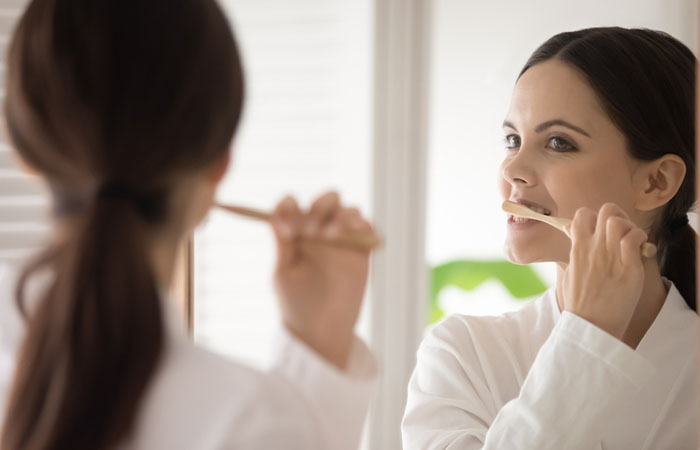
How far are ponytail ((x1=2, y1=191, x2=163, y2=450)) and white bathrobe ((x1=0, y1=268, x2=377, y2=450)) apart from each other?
0.07 ft

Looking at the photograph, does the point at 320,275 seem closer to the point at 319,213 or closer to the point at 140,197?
the point at 319,213

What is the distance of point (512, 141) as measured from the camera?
1.05m

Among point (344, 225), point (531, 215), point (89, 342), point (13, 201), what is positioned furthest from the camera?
point (13, 201)

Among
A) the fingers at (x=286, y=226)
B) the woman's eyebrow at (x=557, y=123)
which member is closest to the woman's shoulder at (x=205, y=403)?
the fingers at (x=286, y=226)

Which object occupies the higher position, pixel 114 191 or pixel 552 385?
pixel 114 191

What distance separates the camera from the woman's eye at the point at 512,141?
1.04m

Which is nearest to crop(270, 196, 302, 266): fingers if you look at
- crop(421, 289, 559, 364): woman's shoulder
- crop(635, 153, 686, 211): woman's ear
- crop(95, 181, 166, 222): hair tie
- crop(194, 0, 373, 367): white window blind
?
crop(95, 181, 166, 222): hair tie

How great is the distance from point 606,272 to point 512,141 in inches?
11.6

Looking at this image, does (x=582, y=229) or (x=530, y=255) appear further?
(x=530, y=255)

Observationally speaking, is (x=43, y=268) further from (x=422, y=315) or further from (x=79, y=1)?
(x=422, y=315)

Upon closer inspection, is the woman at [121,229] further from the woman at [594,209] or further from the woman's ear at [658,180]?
the woman's ear at [658,180]

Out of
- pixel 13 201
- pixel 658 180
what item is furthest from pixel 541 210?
pixel 13 201

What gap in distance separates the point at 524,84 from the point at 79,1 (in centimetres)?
64

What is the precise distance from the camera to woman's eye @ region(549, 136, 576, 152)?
3.20ft
